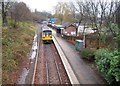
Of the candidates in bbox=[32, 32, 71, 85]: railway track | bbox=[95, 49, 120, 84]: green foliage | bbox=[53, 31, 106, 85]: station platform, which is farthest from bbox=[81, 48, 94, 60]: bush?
bbox=[95, 49, 120, 84]: green foliage

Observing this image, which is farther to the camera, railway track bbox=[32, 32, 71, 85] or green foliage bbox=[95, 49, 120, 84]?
railway track bbox=[32, 32, 71, 85]

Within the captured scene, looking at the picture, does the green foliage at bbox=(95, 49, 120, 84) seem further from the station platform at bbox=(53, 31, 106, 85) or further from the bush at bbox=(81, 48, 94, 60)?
the bush at bbox=(81, 48, 94, 60)

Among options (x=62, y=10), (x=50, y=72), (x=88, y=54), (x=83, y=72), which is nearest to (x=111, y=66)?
(x=83, y=72)

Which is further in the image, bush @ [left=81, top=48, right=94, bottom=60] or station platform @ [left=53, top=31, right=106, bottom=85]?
bush @ [left=81, top=48, right=94, bottom=60]

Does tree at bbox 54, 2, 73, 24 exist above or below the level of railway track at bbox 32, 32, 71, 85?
above

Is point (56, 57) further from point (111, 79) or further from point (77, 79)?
point (111, 79)

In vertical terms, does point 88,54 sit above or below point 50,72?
above

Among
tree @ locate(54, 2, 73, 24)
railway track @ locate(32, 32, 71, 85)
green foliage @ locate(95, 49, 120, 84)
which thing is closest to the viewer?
green foliage @ locate(95, 49, 120, 84)

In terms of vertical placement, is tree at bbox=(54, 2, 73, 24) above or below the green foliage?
above

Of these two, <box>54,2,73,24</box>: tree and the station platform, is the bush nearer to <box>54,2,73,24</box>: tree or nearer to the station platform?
the station platform

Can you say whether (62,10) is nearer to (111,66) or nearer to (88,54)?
(88,54)

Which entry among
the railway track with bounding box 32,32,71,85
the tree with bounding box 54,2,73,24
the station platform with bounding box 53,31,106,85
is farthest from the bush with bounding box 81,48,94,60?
the tree with bounding box 54,2,73,24

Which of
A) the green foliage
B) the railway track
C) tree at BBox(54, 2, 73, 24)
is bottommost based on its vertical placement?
the railway track

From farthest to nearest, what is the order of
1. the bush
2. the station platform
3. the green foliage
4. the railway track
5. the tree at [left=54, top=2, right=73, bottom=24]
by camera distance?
the tree at [left=54, top=2, right=73, bottom=24] < the bush < the railway track < the station platform < the green foliage
